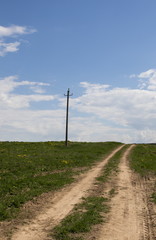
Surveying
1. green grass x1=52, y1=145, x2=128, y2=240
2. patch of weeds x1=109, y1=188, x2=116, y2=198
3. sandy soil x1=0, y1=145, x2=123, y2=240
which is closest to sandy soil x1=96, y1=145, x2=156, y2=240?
patch of weeds x1=109, y1=188, x2=116, y2=198

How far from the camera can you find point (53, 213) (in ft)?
36.4

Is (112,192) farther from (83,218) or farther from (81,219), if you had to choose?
(81,219)

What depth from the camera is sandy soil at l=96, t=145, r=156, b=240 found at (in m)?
8.81

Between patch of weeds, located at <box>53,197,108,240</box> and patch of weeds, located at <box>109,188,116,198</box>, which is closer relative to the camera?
patch of weeds, located at <box>53,197,108,240</box>

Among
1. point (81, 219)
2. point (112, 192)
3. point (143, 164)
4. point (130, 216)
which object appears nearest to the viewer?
point (81, 219)

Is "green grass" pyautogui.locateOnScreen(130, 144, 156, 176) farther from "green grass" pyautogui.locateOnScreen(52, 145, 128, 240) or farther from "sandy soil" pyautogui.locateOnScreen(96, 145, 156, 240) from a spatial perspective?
"green grass" pyautogui.locateOnScreen(52, 145, 128, 240)

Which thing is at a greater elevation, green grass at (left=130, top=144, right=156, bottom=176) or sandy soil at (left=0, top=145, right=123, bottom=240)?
green grass at (left=130, top=144, right=156, bottom=176)

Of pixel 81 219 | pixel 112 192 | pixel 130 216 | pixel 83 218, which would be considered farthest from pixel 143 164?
pixel 81 219

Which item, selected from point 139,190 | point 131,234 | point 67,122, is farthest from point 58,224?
point 67,122

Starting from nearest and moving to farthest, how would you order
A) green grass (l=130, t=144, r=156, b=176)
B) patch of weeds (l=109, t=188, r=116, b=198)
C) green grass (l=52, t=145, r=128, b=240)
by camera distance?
1. green grass (l=52, t=145, r=128, b=240)
2. patch of weeds (l=109, t=188, r=116, b=198)
3. green grass (l=130, t=144, r=156, b=176)

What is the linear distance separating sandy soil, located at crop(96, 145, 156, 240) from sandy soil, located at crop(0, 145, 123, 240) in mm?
1979

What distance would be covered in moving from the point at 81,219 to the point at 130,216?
2.29 m

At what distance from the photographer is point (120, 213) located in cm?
1126

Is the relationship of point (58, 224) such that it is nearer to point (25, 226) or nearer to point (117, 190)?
point (25, 226)
